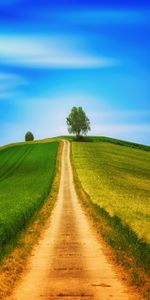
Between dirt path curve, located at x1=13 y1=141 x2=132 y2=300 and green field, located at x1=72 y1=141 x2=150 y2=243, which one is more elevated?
dirt path curve, located at x1=13 y1=141 x2=132 y2=300

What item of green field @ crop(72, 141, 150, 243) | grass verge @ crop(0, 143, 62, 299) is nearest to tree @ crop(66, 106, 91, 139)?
green field @ crop(72, 141, 150, 243)

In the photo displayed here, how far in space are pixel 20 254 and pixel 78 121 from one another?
14339cm

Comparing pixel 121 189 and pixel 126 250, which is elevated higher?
pixel 126 250

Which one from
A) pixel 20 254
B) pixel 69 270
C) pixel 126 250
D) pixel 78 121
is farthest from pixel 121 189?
pixel 78 121

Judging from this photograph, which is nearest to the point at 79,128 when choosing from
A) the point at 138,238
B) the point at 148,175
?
the point at 148,175

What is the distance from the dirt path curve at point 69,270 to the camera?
13.4m

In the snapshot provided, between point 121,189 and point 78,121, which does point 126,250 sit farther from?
point 78,121

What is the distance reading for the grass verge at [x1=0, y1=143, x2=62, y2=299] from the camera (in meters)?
14.7

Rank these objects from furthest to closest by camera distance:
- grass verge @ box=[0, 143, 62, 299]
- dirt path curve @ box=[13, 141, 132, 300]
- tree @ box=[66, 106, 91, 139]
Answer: tree @ box=[66, 106, 91, 139], grass verge @ box=[0, 143, 62, 299], dirt path curve @ box=[13, 141, 132, 300]

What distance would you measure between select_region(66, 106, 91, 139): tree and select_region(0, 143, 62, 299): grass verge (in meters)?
124

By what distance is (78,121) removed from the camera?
162m

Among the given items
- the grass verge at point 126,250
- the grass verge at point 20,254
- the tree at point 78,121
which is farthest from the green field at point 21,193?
the tree at point 78,121

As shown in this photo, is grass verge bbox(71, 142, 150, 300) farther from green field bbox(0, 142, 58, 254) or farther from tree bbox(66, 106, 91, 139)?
tree bbox(66, 106, 91, 139)

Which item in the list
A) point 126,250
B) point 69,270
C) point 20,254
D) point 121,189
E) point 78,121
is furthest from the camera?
point 78,121
